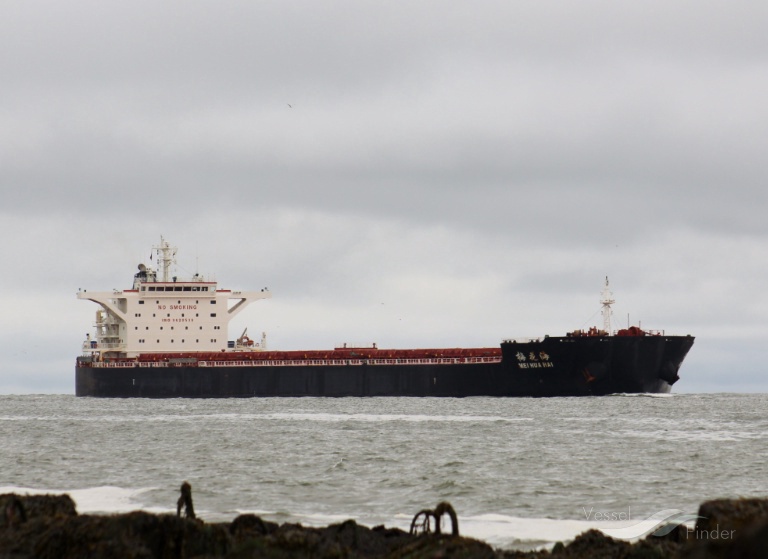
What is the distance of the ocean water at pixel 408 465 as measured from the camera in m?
15.3

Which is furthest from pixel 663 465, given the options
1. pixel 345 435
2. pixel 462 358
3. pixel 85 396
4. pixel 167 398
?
pixel 85 396

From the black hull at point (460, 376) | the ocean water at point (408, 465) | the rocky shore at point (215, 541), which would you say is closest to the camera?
the rocky shore at point (215, 541)

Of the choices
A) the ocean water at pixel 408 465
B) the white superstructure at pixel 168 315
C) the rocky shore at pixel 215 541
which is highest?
the white superstructure at pixel 168 315

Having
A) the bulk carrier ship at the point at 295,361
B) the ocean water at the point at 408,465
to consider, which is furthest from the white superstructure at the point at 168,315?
the ocean water at the point at 408,465

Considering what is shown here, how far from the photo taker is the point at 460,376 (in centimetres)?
5525

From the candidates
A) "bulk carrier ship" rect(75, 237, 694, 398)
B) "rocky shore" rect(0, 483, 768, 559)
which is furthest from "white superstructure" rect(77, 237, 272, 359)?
"rocky shore" rect(0, 483, 768, 559)

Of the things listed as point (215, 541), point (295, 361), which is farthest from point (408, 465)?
point (295, 361)

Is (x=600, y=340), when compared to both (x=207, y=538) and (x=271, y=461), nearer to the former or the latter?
(x=271, y=461)

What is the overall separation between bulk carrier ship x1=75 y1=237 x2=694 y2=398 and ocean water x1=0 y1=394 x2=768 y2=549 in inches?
412

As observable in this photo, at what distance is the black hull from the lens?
5106 centimetres

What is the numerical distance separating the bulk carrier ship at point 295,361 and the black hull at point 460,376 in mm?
58

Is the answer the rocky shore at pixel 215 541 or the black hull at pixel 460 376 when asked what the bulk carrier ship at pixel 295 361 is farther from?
the rocky shore at pixel 215 541

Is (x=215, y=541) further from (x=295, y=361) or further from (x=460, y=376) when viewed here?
(x=295, y=361)

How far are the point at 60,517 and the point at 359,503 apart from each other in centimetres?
943
